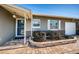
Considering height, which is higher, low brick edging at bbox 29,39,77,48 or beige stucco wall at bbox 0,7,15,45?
beige stucco wall at bbox 0,7,15,45

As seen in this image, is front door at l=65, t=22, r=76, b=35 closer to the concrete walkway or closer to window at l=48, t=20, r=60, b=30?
window at l=48, t=20, r=60, b=30

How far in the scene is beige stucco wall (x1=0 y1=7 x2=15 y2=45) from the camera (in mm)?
3655

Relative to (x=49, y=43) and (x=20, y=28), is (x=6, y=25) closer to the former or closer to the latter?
(x=20, y=28)

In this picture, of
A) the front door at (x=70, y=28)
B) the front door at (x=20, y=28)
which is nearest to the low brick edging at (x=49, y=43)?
the front door at (x=70, y=28)

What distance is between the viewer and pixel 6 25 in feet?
13.1

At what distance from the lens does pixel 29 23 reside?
355 cm

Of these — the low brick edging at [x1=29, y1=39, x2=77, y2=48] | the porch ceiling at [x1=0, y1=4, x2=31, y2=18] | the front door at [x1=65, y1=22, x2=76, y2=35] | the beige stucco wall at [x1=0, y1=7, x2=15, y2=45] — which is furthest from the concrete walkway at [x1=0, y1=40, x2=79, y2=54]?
the porch ceiling at [x1=0, y1=4, x2=31, y2=18]

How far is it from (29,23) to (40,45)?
66cm

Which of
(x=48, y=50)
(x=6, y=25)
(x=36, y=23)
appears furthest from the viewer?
(x=6, y=25)

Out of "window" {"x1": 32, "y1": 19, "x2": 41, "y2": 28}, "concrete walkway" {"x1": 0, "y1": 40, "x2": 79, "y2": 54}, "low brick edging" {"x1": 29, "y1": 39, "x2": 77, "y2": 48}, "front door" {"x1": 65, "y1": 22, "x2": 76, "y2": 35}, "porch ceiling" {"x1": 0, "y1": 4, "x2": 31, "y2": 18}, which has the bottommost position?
"concrete walkway" {"x1": 0, "y1": 40, "x2": 79, "y2": 54}

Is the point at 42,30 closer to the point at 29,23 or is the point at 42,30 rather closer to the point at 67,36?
the point at 29,23

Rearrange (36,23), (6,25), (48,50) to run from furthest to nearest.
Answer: (6,25) < (36,23) < (48,50)

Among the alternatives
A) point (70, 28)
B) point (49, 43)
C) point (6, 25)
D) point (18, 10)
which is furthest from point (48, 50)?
point (6, 25)
